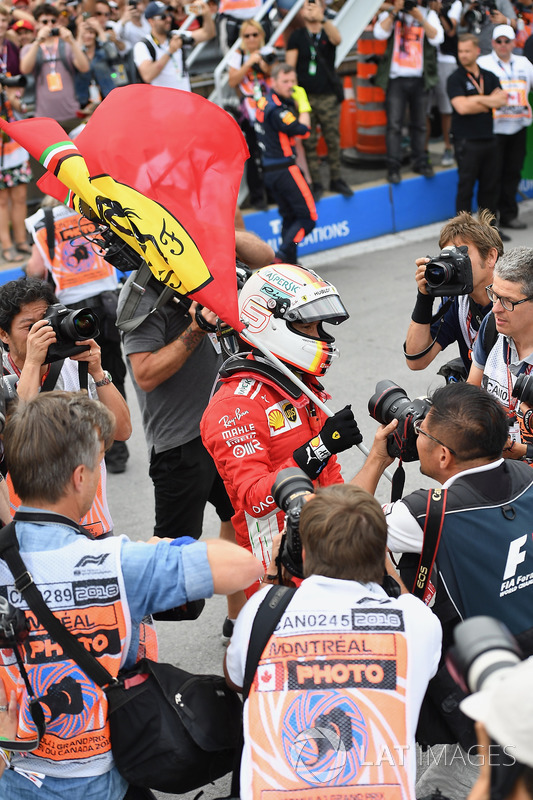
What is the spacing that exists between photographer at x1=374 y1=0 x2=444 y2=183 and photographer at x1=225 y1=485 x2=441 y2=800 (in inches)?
379

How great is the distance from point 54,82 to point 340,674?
8.98 meters

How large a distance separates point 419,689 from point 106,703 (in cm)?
83

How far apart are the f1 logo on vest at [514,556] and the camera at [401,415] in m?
0.49

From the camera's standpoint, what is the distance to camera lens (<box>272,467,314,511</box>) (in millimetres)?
2693

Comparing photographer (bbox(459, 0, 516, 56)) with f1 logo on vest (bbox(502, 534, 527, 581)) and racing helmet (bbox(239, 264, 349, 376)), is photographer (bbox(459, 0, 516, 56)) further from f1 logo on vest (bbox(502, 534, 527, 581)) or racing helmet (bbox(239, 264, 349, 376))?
f1 logo on vest (bbox(502, 534, 527, 581))

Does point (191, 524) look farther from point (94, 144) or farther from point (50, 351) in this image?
point (94, 144)

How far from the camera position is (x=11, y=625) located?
2.32 meters

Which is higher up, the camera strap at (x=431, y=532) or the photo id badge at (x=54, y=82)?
the camera strap at (x=431, y=532)

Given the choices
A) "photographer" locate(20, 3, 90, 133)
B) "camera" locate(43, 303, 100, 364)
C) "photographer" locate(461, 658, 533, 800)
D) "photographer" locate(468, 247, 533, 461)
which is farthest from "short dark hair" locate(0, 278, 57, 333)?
"photographer" locate(20, 3, 90, 133)

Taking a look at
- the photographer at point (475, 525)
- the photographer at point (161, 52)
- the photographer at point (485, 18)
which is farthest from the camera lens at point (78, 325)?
the photographer at point (485, 18)

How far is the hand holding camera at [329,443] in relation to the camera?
312 cm

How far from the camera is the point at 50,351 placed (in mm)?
3646

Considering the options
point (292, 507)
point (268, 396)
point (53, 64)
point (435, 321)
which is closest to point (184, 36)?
point (53, 64)

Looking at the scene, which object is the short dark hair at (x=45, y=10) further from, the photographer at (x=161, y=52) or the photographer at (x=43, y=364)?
the photographer at (x=43, y=364)
